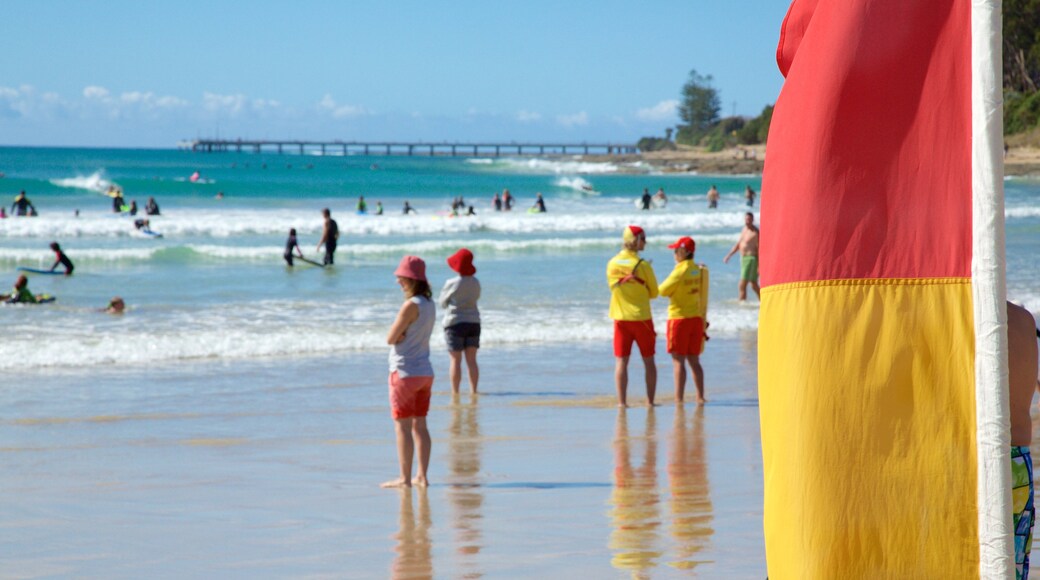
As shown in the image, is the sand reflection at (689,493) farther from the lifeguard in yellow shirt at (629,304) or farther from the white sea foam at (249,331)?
the white sea foam at (249,331)

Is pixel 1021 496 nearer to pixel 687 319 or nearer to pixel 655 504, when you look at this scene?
pixel 655 504

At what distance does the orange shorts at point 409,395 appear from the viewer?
23.9 ft

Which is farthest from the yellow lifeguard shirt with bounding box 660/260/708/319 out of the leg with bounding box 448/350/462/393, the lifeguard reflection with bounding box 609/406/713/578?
the leg with bounding box 448/350/462/393

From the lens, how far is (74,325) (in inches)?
638

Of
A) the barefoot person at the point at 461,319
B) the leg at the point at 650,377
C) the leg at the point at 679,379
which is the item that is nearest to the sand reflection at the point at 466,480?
the barefoot person at the point at 461,319

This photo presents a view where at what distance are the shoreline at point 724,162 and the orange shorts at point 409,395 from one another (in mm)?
58366

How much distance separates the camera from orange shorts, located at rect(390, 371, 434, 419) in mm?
7281

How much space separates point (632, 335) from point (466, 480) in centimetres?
294

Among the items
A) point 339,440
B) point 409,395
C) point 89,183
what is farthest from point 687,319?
point 89,183

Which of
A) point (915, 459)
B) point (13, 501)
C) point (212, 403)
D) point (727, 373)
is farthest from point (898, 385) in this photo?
point (727, 373)

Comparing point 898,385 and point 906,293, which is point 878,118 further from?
point 898,385

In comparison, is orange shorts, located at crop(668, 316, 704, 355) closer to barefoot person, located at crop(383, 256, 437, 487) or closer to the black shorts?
the black shorts

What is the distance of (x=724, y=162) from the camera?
102 meters

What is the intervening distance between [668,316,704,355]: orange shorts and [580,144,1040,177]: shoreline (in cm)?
5492
